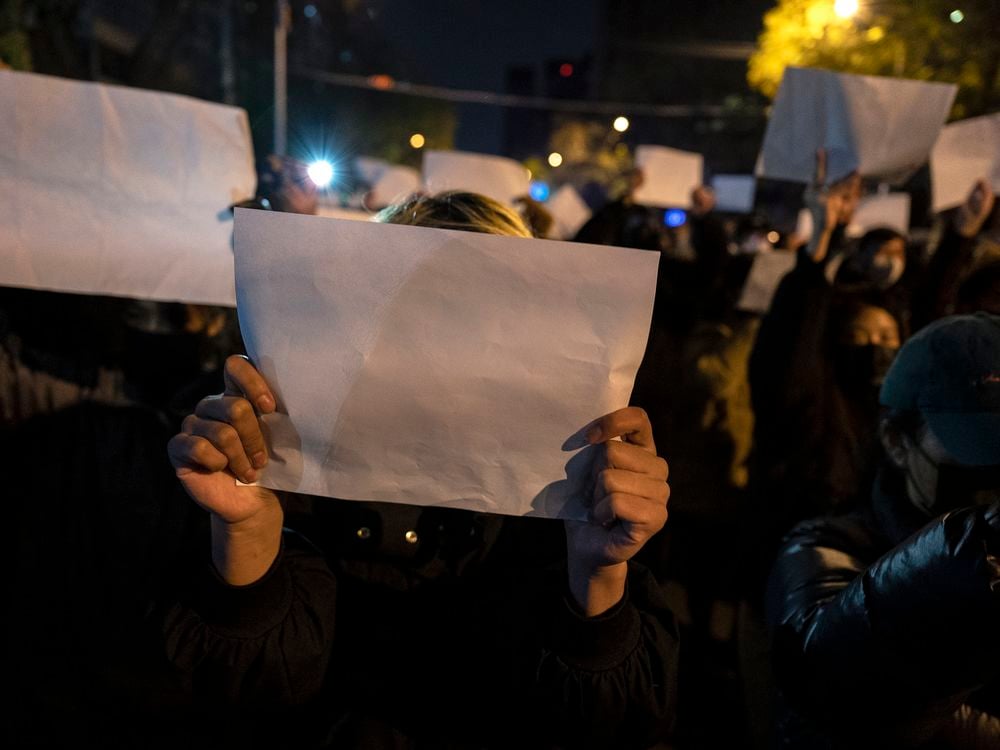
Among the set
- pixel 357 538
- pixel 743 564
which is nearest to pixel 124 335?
pixel 357 538

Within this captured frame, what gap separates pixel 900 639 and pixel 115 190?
2.42 meters

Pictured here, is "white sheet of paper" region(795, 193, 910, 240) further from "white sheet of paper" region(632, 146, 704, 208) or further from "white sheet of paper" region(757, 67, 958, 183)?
"white sheet of paper" region(757, 67, 958, 183)

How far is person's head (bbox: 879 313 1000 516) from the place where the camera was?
4.79 ft

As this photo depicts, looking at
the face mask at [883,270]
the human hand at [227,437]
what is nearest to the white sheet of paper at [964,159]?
the face mask at [883,270]

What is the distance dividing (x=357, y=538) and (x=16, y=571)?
1.42m

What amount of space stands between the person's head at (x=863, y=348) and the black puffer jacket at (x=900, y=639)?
156 cm

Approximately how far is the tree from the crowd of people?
7389mm

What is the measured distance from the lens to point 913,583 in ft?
3.77

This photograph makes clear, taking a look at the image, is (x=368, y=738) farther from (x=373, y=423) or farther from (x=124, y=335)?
(x=124, y=335)

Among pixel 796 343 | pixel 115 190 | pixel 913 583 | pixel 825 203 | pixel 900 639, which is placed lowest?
pixel 900 639

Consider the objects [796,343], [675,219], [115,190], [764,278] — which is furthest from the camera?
[675,219]

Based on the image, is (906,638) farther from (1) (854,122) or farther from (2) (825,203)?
(1) (854,122)

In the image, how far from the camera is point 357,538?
149 centimetres

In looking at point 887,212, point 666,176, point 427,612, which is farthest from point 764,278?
point 427,612
